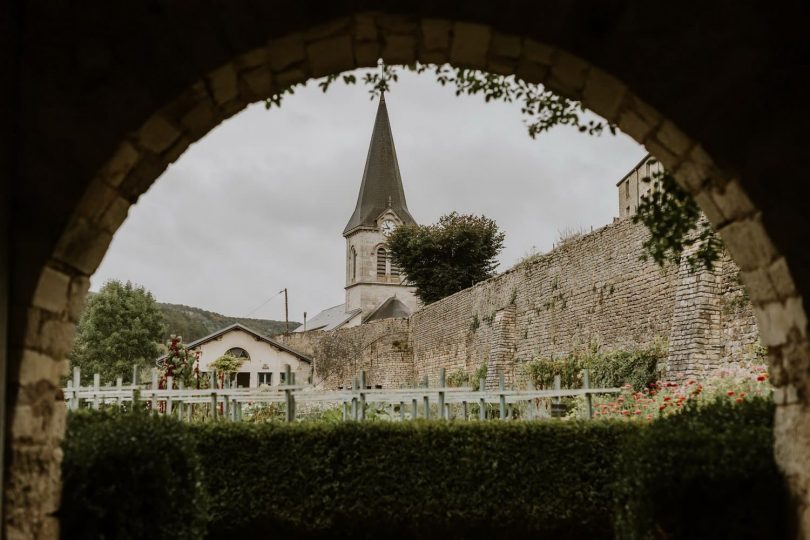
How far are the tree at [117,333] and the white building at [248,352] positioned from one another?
51.4ft

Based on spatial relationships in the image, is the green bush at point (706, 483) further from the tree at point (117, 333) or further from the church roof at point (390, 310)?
the church roof at point (390, 310)

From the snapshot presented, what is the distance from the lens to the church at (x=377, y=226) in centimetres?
5350

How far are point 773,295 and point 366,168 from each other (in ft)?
169

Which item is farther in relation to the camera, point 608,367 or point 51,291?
point 608,367

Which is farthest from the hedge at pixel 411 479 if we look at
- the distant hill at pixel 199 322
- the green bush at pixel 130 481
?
the distant hill at pixel 199 322

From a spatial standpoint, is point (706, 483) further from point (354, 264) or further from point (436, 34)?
point (354, 264)

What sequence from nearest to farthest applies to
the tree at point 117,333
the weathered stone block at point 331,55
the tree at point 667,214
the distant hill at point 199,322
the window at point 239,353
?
1. the weathered stone block at point 331,55
2. the tree at point 667,214
3. the window at point 239,353
4. the tree at point 117,333
5. the distant hill at point 199,322

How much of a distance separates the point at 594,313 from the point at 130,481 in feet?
48.0

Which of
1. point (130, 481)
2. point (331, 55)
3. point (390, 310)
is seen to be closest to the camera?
point (331, 55)

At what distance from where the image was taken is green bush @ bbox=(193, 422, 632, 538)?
7.04 metres

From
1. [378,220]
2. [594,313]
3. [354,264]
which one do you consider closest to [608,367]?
[594,313]

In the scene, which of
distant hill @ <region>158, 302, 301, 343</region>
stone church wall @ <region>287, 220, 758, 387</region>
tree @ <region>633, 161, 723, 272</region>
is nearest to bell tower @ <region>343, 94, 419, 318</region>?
distant hill @ <region>158, 302, 301, 343</region>

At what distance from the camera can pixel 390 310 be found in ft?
169

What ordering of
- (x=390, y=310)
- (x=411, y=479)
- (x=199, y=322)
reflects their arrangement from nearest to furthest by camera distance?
(x=411, y=479) → (x=390, y=310) → (x=199, y=322)
